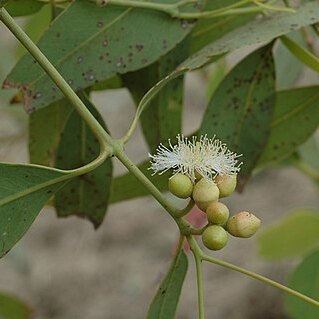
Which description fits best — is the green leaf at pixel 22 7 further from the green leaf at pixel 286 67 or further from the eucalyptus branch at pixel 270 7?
the green leaf at pixel 286 67

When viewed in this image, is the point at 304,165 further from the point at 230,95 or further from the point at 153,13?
the point at 153,13

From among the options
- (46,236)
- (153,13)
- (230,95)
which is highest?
(153,13)

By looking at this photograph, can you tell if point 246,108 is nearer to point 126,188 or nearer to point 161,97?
point 161,97

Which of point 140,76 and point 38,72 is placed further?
point 140,76

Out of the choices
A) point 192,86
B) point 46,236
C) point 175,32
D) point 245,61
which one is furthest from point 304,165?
A: point 192,86

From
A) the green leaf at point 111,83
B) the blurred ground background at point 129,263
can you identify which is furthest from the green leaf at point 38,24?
the blurred ground background at point 129,263

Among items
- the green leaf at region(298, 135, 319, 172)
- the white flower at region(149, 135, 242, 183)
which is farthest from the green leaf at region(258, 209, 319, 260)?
the white flower at region(149, 135, 242, 183)
